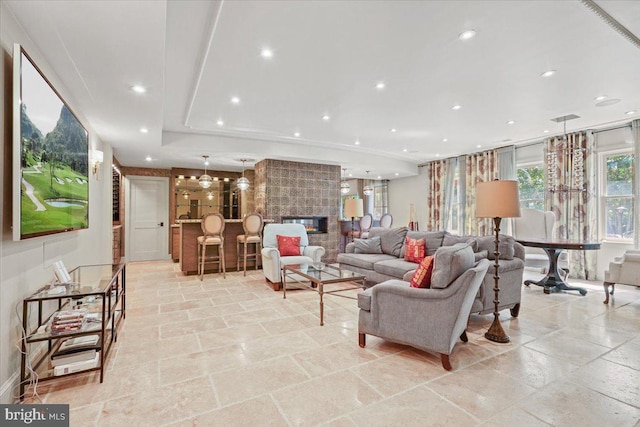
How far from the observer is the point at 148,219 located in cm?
794

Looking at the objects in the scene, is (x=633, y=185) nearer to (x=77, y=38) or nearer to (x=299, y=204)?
(x=299, y=204)

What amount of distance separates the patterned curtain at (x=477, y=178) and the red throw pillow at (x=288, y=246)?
4.59 meters

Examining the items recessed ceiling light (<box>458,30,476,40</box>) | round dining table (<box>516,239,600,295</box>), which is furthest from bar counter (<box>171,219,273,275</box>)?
round dining table (<box>516,239,600,295</box>)

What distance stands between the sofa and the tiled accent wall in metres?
2.34

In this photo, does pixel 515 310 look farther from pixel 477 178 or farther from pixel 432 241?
pixel 477 178

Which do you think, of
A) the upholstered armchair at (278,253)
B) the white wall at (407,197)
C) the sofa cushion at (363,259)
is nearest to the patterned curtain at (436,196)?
the white wall at (407,197)

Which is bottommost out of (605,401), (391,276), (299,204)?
(605,401)

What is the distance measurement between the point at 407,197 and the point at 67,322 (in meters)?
9.30

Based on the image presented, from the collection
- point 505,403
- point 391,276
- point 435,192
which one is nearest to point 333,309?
point 391,276

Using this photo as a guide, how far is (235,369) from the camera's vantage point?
231 centimetres

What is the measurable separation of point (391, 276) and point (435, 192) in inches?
211

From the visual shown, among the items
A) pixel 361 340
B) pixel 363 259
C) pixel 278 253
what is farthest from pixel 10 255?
pixel 363 259

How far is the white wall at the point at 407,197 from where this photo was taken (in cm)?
935

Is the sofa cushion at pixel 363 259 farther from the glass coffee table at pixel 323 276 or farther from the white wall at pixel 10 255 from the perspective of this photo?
the white wall at pixel 10 255
